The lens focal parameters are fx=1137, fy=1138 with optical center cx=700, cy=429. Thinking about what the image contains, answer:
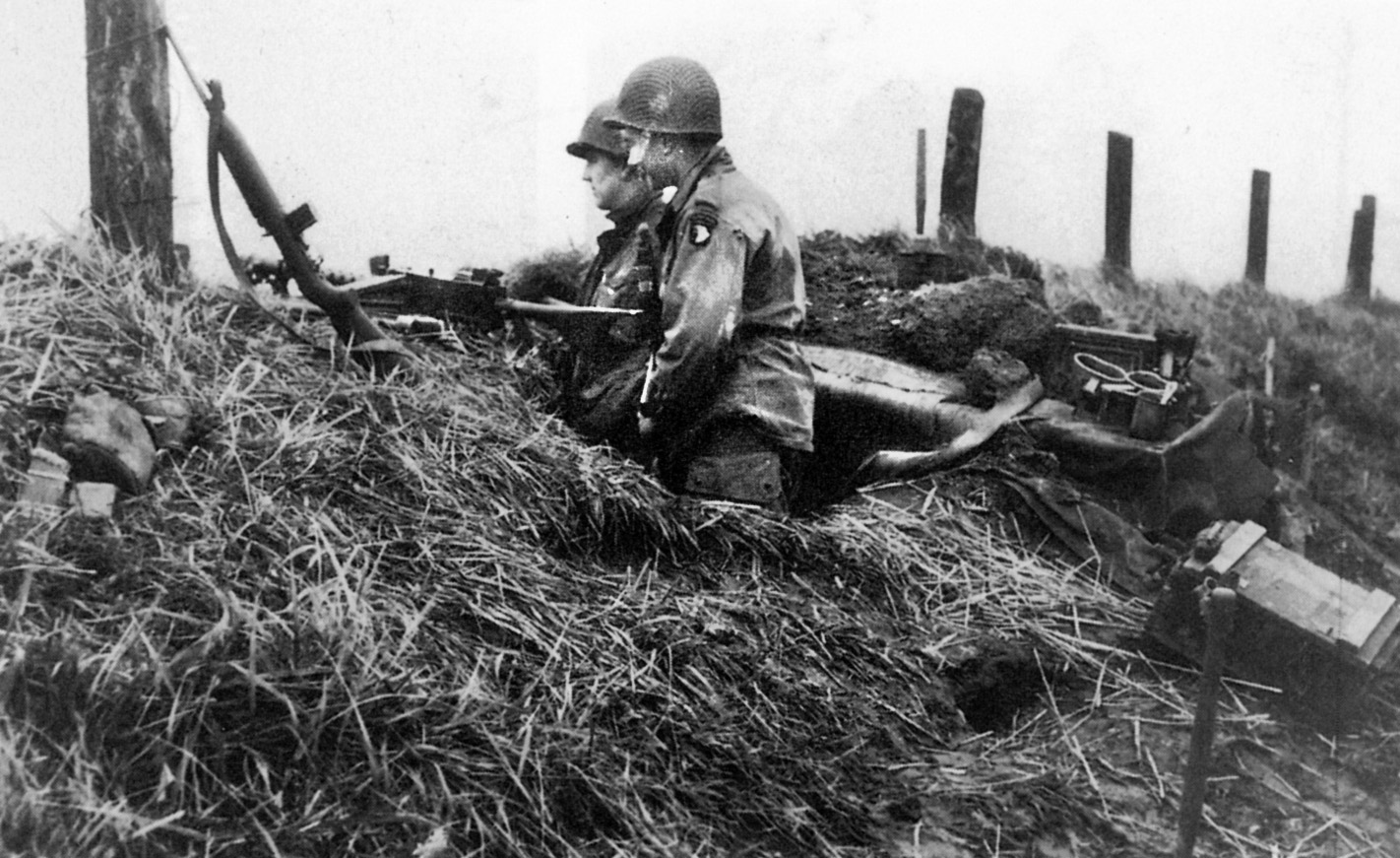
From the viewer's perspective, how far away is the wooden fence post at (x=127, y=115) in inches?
146

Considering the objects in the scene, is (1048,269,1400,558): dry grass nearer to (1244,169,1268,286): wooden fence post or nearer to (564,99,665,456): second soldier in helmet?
(1244,169,1268,286): wooden fence post

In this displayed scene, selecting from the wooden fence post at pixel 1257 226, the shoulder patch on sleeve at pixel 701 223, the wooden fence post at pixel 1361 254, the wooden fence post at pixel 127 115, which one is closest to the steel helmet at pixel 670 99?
the shoulder patch on sleeve at pixel 701 223

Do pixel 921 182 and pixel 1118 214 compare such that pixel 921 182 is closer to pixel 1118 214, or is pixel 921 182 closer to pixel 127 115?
pixel 1118 214

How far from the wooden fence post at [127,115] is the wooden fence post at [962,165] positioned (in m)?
7.09

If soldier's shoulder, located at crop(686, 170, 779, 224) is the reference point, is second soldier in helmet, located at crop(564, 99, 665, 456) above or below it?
below

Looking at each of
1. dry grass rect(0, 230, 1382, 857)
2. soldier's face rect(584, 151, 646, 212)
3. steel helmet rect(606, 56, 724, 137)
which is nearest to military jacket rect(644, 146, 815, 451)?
steel helmet rect(606, 56, 724, 137)

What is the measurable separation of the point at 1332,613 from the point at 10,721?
11.4 feet

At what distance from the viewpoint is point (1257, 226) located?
11461mm

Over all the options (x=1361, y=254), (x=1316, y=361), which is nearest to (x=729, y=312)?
(x=1316, y=361)

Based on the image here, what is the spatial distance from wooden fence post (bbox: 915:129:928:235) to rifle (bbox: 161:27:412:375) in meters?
7.09

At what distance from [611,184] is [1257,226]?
919cm

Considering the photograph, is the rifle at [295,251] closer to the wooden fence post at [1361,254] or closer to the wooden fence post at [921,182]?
the wooden fence post at [921,182]

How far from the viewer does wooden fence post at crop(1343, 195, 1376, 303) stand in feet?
37.0

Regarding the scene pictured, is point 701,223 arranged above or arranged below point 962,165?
below
